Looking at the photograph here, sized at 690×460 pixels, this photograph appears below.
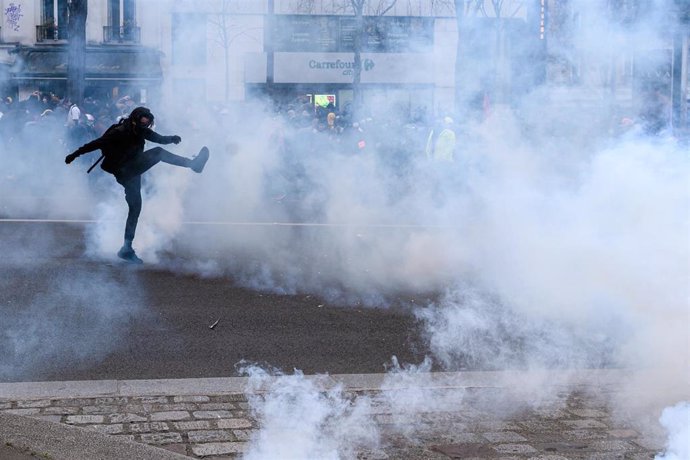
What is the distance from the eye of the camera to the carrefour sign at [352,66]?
11.3 metres

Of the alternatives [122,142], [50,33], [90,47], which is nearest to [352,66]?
[90,47]

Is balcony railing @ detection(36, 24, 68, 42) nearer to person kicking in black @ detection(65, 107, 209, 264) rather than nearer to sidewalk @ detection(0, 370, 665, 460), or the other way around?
person kicking in black @ detection(65, 107, 209, 264)

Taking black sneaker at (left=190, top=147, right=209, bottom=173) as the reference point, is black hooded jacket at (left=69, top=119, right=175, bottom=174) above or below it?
above

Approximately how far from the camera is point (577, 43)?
8.31m

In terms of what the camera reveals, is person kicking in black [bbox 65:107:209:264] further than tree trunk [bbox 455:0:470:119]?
No

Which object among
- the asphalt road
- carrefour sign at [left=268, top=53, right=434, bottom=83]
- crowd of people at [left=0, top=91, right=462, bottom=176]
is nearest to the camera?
the asphalt road

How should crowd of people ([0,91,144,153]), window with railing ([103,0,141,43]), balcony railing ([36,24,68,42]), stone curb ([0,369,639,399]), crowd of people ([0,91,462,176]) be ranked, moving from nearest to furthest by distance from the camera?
1. stone curb ([0,369,639,399])
2. window with railing ([103,0,141,43])
3. balcony railing ([36,24,68,42])
4. crowd of people ([0,91,462,176])
5. crowd of people ([0,91,144,153])

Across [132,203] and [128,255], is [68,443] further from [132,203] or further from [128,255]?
[132,203]

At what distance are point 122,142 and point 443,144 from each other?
14.0ft

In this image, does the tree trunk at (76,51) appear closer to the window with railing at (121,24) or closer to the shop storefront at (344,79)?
the window with railing at (121,24)

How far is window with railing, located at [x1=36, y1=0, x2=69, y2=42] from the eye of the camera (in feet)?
→ 34.0

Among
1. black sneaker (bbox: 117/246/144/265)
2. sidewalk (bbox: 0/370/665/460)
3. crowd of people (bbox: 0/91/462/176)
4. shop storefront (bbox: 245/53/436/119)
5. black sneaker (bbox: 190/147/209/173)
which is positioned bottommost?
sidewalk (bbox: 0/370/665/460)

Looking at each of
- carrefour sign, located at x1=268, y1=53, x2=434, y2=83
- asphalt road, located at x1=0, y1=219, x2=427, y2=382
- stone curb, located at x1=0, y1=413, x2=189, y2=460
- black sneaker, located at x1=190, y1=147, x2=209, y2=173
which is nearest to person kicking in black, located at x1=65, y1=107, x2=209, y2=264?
black sneaker, located at x1=190, y1=147, x2=209, y2=173

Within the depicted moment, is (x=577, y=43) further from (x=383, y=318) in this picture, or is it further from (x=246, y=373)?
(x=246, y=373)
